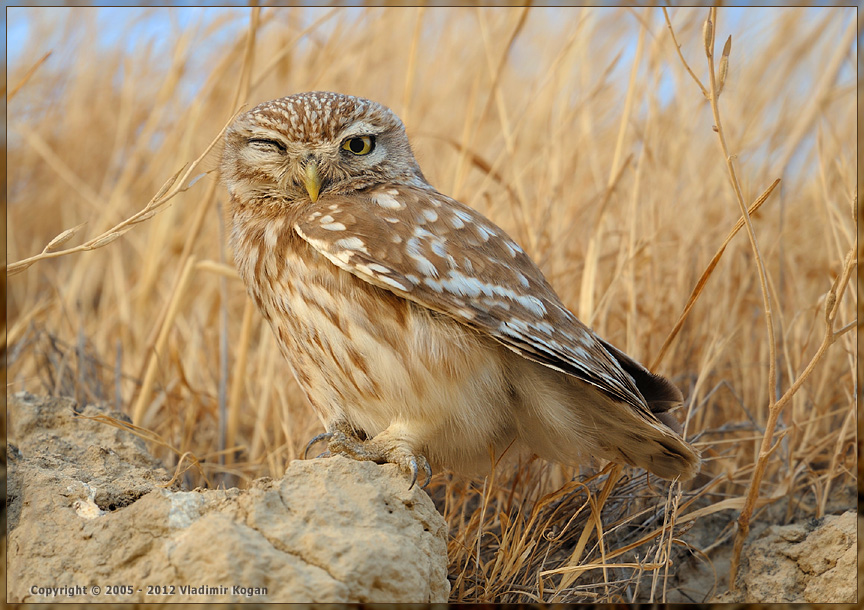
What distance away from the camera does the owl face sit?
8.12ft

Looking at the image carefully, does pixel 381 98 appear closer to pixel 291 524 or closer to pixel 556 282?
pixel 556 282

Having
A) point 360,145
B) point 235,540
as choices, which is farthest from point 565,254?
point 235,540

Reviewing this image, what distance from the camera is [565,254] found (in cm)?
364

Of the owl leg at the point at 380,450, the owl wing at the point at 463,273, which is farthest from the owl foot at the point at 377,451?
the owl wing at the point at 463,273

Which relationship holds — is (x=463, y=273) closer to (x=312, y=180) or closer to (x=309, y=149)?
(x=312, y=180)

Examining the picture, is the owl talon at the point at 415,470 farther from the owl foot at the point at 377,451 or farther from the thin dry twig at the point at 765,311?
the thin dry twig at the point at 765,311

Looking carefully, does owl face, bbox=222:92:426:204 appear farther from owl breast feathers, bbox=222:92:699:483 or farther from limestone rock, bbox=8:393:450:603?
limestone rock, bbox=8:393:450:603

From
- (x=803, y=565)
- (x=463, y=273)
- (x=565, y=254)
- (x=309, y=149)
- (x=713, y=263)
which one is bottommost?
(x=803, y=565)

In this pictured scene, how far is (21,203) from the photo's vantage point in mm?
5191

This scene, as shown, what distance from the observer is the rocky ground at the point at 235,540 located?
1.53m

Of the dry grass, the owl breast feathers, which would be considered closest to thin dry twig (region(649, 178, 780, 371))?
the dry grass

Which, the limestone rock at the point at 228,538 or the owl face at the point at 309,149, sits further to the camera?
the owl face at the point at 309,149

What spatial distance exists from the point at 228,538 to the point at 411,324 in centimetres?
84

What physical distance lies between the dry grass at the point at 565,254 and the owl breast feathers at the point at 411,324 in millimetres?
248
